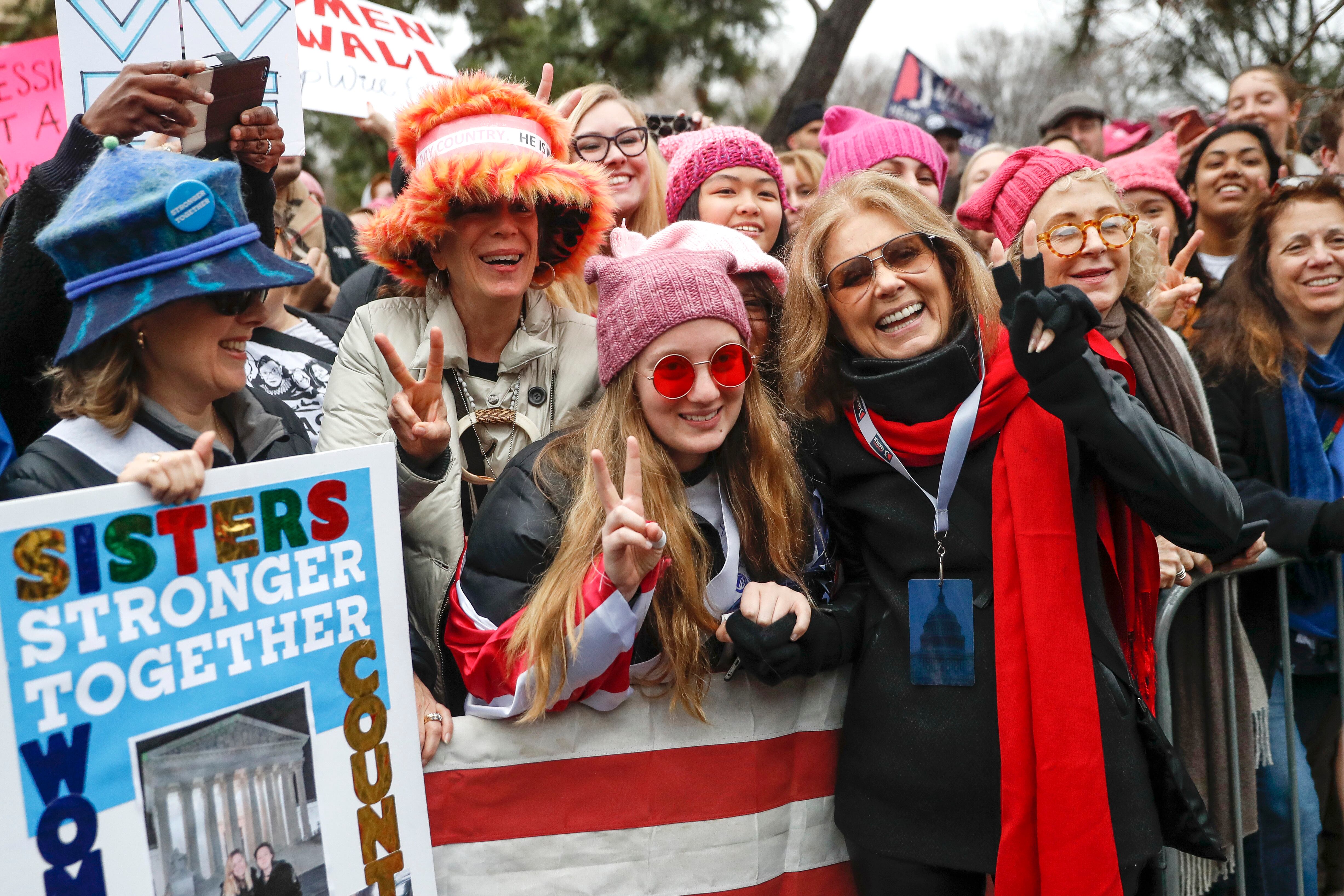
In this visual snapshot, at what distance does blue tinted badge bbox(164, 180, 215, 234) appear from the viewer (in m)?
1.93

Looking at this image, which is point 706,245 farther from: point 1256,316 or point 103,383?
point 1256,316

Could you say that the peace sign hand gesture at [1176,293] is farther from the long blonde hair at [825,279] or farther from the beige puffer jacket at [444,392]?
the beige puffer jacket at [444,392]

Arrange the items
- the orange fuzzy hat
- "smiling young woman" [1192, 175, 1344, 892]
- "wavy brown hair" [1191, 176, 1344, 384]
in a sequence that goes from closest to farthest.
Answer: the orange fuzzy hat, "smiling young woman" [1192, 175, 1344, 892], "wavy brown hair" [1191, 176, 1344, 384]

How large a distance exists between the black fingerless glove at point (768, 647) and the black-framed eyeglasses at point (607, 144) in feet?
7.41

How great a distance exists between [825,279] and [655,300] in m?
0.46

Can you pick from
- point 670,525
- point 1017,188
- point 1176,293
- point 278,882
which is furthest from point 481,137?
point 1176,293

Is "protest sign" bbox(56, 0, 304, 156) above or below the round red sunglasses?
above

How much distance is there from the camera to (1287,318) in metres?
3.53

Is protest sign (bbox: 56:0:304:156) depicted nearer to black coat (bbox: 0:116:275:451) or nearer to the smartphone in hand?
the smartphone in hand

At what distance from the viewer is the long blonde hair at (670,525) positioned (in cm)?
216

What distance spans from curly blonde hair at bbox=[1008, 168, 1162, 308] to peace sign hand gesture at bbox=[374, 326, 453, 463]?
1531 mm

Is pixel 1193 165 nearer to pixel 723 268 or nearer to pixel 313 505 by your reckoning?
pixel 723 268

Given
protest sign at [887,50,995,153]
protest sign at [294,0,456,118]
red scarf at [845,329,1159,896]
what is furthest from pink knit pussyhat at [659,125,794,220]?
protest sign at [887,50,995,153]

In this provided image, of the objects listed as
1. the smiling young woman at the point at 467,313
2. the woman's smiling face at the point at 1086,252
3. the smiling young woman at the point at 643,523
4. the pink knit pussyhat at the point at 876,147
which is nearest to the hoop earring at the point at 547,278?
the smiling young woman at the point at 467,313
